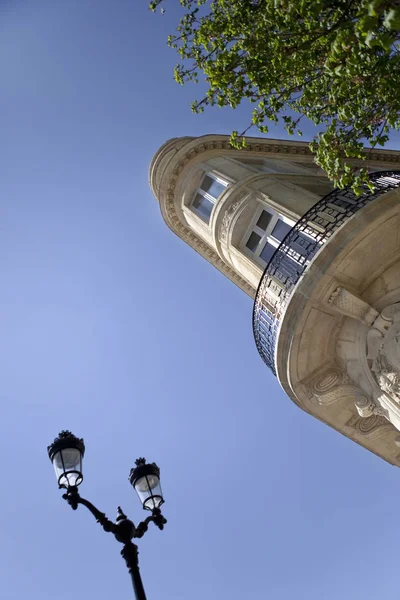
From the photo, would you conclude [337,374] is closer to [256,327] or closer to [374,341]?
[374,341]

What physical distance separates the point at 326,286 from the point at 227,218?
258 inches

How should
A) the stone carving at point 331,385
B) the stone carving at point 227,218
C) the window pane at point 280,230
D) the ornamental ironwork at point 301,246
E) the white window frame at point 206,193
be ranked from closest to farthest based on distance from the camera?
1. the ornamental ironwork at point 301,246
2. the stone carving at point 331,385
3. the window pane at point 280,230
4. the stone carving at point 227,218
5. the white window frame at point 206,193

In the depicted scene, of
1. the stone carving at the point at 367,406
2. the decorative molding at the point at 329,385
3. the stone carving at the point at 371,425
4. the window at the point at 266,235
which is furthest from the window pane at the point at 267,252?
the stone carving at the point at 371,425

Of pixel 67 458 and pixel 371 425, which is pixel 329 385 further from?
pixel 67 458

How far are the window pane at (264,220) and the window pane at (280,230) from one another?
0.59m

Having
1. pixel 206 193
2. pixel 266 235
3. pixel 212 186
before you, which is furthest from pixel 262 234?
pixel 206 193

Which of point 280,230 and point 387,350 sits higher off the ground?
point 280,230

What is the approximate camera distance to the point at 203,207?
1970cm

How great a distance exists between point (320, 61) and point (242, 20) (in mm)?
2061

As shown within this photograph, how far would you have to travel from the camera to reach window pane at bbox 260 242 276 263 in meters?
15.4

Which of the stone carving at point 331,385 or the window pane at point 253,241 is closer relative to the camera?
the stone carving at point 331,385

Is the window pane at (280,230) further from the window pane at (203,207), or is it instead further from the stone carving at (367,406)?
the stone carving at (367,406)

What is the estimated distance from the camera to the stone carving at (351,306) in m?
A: 11.2

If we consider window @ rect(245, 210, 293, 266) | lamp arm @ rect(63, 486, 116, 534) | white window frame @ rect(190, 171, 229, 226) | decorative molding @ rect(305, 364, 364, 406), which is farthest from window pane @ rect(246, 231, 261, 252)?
lamp arm @ rect(63, 486, 116, 534)
